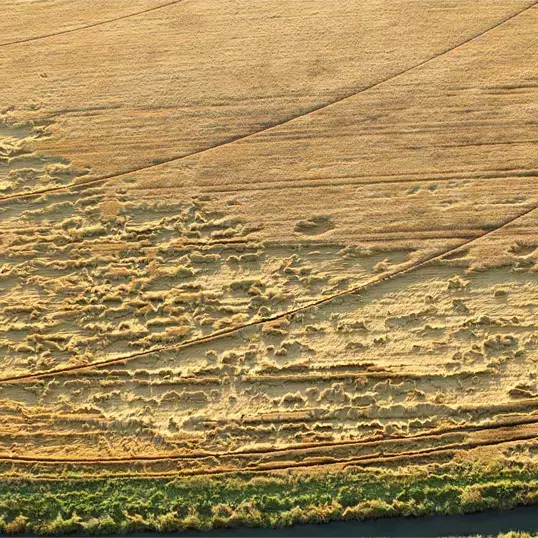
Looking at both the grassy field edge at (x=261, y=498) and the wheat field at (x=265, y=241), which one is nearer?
the grassy field edge at (x=261, y=498)

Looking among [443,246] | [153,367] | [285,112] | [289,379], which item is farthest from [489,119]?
[153,367]

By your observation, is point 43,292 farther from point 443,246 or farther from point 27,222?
point 443,246

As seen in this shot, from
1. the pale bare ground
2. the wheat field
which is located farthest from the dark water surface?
the pale bare ground

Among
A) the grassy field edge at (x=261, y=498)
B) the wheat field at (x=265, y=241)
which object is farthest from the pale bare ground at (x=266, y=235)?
the grassy field edge at (x=261, y=498)

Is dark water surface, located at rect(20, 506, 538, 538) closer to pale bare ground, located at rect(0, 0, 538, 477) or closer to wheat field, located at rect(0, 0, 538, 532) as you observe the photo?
wheat field, located at rect(0, 0, 538, 532)

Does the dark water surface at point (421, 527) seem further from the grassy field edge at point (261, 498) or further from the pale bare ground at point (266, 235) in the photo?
the pale bare ground at point (266, 235)

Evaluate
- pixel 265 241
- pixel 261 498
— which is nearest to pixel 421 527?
pixel 261 498
